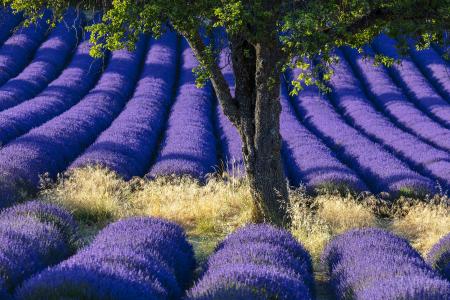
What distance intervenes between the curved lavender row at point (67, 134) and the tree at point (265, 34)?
256 centimetres

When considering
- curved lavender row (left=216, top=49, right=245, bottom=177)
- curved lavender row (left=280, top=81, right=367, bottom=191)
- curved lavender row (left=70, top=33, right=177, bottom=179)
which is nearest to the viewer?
curved lavender row (left=280, top=81, right=367, bottom=191)

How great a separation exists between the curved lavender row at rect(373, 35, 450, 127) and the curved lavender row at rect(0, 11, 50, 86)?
11469 millimetres

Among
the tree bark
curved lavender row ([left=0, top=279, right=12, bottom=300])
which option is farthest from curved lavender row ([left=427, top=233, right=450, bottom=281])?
curved lavender row ([left=0, top=279, right=12, bottom=300])

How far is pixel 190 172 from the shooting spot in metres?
10.9

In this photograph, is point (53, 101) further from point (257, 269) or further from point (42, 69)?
point (257, 269)

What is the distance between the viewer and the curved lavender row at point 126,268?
381 centimetres

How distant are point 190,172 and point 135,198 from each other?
5.71ft

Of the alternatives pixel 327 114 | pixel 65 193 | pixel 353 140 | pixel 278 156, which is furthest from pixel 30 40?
pixel 278 156

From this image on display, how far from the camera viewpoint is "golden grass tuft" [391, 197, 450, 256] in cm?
845

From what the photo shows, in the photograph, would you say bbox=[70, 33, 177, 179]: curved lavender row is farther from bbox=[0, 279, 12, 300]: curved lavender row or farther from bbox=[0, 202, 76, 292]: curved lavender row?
bbox=[0, 279, 12, 300]: curved lavender row

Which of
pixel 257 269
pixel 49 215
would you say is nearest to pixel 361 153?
pixel 49 215

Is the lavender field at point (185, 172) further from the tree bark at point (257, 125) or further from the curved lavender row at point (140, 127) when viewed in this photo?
the tree bark at point (257, 125)

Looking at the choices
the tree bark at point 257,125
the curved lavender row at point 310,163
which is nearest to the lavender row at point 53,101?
the tree bark at point 257,125

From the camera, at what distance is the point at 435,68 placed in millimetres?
24453
